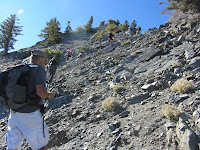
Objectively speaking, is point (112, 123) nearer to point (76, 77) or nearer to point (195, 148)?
point (195, 148)

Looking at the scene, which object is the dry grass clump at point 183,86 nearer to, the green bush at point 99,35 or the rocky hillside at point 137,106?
the rocky hillside at point 137,106

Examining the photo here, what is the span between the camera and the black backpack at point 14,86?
244 cm

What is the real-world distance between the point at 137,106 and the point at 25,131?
11.8 feet

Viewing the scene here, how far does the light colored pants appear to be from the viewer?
2602 mm

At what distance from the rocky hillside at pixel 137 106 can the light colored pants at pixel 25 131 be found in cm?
170

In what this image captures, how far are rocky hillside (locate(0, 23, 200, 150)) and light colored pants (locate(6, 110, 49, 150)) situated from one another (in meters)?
1.70

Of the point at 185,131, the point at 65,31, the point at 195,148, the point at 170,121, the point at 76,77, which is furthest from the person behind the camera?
the point at 65,31

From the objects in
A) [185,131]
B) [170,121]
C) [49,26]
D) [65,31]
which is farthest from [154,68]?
[65,31]

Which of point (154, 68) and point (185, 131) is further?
point (154, 68)

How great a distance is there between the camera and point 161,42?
10.7 meters

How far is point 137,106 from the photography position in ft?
17.0

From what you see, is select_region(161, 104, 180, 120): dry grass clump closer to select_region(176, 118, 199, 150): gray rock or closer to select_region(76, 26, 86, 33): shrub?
select_region(176, 118, 199, 150): gray rock

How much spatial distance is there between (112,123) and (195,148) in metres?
2.29

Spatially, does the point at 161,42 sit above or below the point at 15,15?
below
